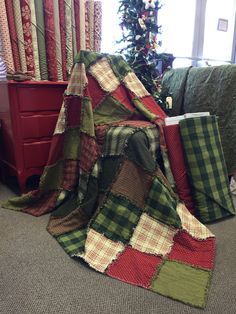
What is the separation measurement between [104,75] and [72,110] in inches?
11.8

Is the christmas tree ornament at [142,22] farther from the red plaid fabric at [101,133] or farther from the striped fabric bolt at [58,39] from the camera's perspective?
the red plaid fabric at [101,133]

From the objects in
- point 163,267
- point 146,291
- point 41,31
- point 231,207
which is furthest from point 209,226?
point 41,31

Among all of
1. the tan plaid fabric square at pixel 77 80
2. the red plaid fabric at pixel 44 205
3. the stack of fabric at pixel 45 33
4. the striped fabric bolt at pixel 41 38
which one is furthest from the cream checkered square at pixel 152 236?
the striped fabric bolt at pixel 41 38

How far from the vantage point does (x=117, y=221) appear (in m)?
1.25

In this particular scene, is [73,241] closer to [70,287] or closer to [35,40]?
[70,287]

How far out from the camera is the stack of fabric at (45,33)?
5.67ft

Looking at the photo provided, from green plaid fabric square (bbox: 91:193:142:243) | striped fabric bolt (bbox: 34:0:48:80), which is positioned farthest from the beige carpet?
striped fabric bolt (bbox: 34:0:48:80)

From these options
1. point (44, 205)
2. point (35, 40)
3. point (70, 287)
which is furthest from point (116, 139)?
point (35, 40)

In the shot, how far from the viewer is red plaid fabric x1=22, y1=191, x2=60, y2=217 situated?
155cm

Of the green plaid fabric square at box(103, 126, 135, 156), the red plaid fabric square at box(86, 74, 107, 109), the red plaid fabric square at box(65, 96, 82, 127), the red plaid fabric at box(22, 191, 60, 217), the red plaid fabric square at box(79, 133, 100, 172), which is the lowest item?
the red plaid fabric at box(22, 191, 60, 217)

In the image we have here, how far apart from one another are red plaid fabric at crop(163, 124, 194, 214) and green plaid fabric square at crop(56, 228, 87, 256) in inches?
22.8

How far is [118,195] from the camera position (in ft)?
4.23

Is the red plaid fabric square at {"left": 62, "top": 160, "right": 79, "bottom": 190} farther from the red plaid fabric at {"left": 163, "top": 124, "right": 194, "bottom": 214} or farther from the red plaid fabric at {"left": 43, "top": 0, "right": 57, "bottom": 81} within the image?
the red plaid fabric at {"left": 43, "top": 0, "right": 57, "bottom": 81}

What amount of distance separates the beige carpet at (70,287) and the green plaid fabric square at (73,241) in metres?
0.03
